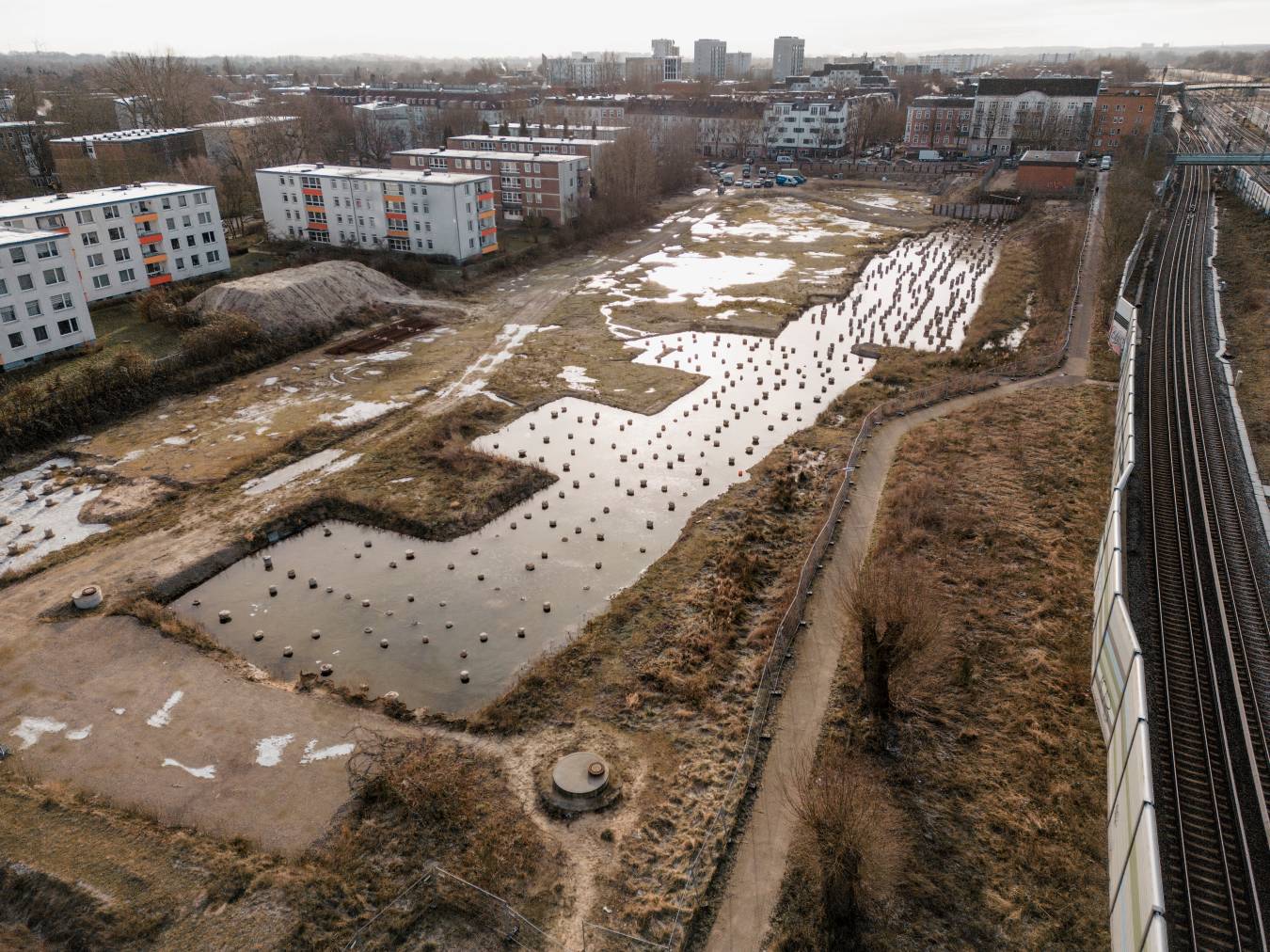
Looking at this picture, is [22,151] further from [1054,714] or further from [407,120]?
[1054,714]

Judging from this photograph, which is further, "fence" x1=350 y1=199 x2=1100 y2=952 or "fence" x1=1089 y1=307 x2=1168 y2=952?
"fence" x1=350 y1=199 x2=1100 y2=952

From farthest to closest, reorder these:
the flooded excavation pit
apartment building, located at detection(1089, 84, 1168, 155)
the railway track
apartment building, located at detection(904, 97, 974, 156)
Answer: apartment building, located at detection(904, 97, 974, 156) < apartment building, located at detection(1089, 84, 1168, 155) < the flooded excavation pit < the railway track

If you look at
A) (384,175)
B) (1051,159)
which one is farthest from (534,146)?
(1051,159)

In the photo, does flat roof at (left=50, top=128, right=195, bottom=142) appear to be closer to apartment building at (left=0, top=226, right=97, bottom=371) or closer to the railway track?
apartment building at (left=0, top=226, right=97, bottom=371)

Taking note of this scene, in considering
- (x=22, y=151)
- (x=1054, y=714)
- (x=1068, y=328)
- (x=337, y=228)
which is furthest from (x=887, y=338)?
(x=22, y=151)

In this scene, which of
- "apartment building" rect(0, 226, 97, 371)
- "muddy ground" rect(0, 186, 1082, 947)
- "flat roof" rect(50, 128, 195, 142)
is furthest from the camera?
"flat roof" rect(50, 128, 195, 142)

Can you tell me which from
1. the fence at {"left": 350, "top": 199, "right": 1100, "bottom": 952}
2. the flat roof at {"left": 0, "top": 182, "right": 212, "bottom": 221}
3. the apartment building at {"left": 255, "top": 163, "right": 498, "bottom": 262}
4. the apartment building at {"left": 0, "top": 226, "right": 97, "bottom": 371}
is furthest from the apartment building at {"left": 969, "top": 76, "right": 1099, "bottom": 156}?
the apartment building at {"left": 0, "top": 226, "right": 97, "bottom": 371}
